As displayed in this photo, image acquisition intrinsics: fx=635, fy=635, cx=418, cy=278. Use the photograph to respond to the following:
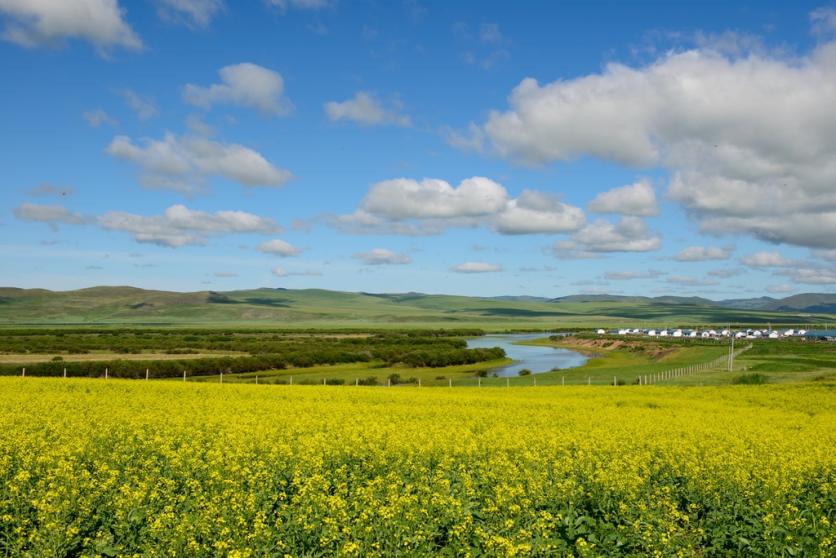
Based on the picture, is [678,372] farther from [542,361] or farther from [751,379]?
[542,361]

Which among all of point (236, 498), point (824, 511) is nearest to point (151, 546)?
point (236, 498)

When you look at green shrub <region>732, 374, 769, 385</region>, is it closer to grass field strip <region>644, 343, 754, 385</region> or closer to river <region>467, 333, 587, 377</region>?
grass field strip <region>644, 343, 754, 385</region>

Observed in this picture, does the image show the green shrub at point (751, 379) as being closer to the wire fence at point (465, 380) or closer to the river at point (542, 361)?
the wire fence at point (465, 380)

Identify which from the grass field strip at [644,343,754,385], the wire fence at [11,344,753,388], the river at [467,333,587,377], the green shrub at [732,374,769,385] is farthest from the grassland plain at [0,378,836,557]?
the river at [467,333,587,377]

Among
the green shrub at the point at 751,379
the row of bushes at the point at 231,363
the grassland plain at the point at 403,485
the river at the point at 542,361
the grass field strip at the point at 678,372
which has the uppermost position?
the grassland plain at the point at 403,485

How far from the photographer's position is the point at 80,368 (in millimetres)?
70938

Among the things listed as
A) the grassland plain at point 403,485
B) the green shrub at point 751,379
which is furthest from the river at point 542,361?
the grassland plain at point 403,485

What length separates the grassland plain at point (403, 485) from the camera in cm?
929

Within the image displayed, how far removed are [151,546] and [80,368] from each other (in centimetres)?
7131

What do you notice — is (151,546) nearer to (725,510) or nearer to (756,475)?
(725,510)

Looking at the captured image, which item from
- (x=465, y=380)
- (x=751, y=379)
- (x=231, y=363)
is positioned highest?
(x=751, y=379)

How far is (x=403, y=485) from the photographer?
44.5ft

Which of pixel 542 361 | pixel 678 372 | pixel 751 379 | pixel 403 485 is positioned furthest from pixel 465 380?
pixel 403 485

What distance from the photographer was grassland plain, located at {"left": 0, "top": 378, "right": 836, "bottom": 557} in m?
9.29
